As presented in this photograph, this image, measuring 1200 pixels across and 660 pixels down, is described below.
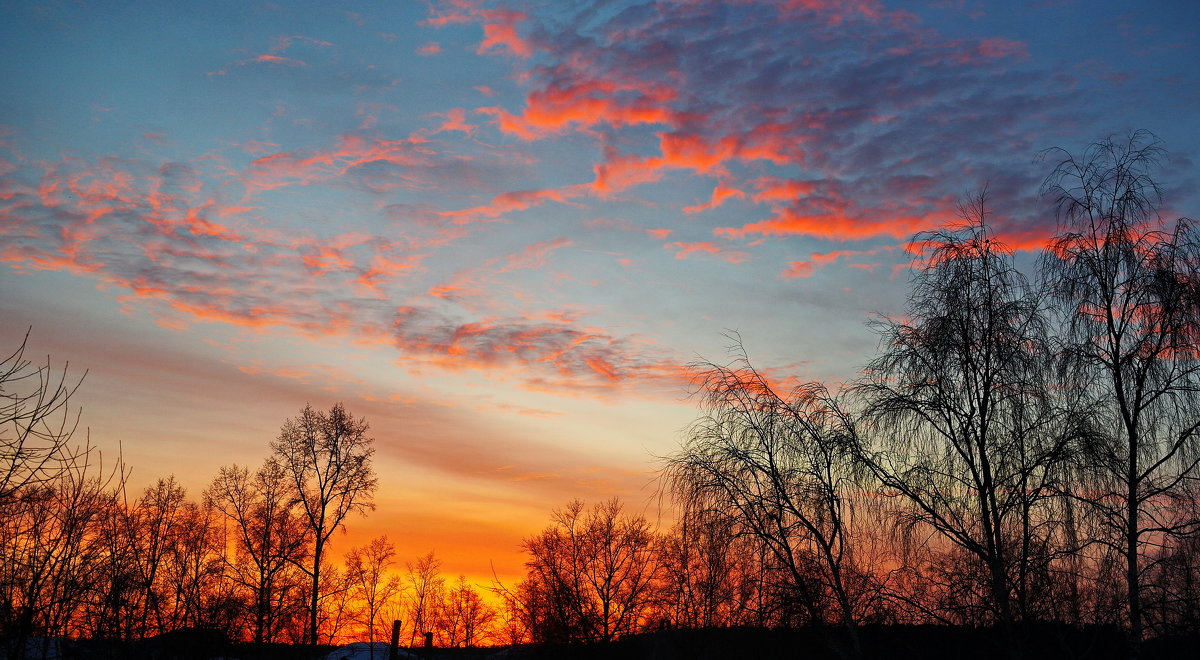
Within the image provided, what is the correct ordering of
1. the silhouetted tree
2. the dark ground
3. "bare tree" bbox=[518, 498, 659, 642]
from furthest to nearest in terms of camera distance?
"bare tree" bbox=[518, 498, 659, 642]
the silhouetted tree
the dark ground

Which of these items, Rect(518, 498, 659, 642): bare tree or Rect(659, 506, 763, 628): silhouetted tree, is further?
Rect(518, 498, 659, 642): bare tree

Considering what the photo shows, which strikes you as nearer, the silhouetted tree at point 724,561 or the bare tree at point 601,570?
the silhouetted tree at point 724,561

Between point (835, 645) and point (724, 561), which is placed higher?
point (724, 561)

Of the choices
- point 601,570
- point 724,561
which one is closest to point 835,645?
point 724,561

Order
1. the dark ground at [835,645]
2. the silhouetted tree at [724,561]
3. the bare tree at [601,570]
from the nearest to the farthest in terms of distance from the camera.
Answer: the dark ground at [835,645], the silhouetted tree at [724,561], the bare tree at [601,570]

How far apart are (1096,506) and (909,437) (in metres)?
3.43

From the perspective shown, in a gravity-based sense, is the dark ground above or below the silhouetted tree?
below

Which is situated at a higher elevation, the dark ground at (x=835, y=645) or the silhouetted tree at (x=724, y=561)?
the silhouetted tree at (x=724, y=561)

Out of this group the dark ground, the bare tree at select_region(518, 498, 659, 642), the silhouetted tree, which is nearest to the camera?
the dark ground

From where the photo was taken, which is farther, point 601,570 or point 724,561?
point 601,570

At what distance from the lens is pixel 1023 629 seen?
1608 centimetres

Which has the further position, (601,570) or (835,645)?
(601,570)

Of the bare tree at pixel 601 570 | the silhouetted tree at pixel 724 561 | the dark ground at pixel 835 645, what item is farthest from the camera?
the bare tree at pixel 601 570

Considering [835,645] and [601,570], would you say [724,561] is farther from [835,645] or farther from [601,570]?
[601,570]
